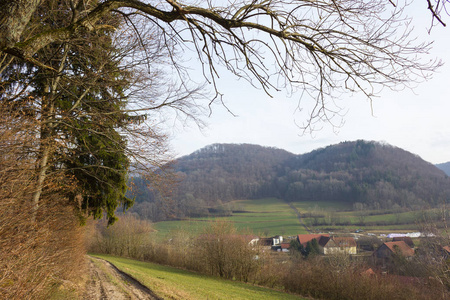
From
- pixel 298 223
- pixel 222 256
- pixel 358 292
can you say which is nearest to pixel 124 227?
pixel 222 256

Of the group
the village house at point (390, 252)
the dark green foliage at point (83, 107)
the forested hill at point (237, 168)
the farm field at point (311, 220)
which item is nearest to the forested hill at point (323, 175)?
the forested hill at point (237, 168)

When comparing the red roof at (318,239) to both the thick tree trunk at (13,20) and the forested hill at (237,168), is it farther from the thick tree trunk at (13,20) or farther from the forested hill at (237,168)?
the thick tree trunk at (13,20)

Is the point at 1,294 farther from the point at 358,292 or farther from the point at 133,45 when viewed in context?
the point at 358,292

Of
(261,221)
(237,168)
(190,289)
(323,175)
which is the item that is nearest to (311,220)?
(261,221)

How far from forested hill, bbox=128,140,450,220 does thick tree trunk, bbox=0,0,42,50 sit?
60553mm

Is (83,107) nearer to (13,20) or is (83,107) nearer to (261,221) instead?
(13,20)

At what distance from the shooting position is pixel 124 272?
16.2m

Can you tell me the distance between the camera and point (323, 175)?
313 feet

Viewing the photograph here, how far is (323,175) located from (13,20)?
323 feet

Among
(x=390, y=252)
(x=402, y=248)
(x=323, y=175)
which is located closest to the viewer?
(x=390, y=252)

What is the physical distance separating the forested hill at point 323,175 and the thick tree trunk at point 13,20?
2384 inches

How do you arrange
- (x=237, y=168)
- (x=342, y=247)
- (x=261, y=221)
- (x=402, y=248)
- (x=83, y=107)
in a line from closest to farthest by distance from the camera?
(x=83, y=107) → (x=342, y=247) → (x=402, y=248) → (x=261, y=221) → (x=237, y=168)

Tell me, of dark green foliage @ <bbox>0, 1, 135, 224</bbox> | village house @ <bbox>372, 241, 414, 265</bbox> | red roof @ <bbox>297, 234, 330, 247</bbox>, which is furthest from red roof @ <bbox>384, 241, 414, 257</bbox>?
dark green foliage @ <bbox>0, 1, 135, 224</bbox>

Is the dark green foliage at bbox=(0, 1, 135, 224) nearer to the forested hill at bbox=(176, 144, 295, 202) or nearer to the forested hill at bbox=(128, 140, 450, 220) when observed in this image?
the forested hill at bbox=(128, 140, 450, 220)
